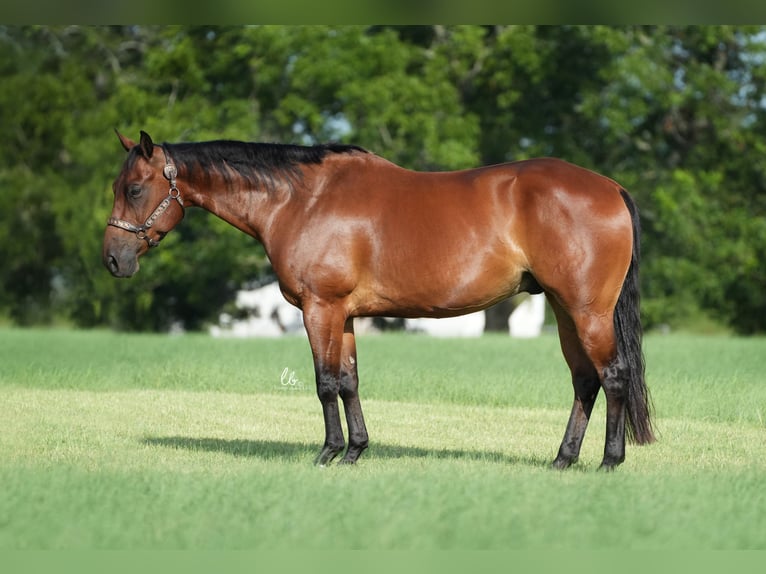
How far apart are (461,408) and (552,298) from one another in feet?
14.6

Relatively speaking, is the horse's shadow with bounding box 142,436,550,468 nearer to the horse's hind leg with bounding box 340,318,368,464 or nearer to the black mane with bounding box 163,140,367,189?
A: the horse's hind leg with bounding box 340,318,368,464

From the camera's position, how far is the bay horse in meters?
7.58

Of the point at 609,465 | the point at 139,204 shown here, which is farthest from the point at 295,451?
the point at 609,465

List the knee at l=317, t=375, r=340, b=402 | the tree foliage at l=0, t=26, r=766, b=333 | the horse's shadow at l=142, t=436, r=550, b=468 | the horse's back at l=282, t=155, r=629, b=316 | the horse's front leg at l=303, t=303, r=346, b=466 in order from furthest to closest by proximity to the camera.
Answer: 1. the tree foliage at l=0, t=26, r=766, b=333
2. the horse's shadow at l=142, t=436, r=550, b=468
3. the knee at l=317, t=375, r=340, b=402
4. the horse's front leg at l=303, t=303, r=346, b=466
5. the horse's back at l=282, t=155, r=629, b=316

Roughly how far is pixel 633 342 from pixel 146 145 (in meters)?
3.87

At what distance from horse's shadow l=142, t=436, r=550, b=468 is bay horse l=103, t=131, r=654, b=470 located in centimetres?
50

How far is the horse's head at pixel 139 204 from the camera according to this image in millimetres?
8039

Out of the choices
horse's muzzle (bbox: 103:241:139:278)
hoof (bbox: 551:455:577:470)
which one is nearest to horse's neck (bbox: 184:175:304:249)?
horse's muzzle (bbox: 103:241:139:278)

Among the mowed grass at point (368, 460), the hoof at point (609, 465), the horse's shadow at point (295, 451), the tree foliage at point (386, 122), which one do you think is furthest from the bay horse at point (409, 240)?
the tree foliage at point (386, 122)

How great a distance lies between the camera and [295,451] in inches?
342

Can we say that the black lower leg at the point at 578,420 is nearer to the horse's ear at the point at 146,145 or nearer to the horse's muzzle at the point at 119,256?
the horse's muzzle at the point at 119,256

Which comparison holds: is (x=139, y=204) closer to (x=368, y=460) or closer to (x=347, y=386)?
(x=347, y=386)

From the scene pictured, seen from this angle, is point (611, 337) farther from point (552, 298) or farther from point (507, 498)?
point (507, 498)

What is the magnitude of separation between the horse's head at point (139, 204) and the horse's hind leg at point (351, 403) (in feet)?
5.40
